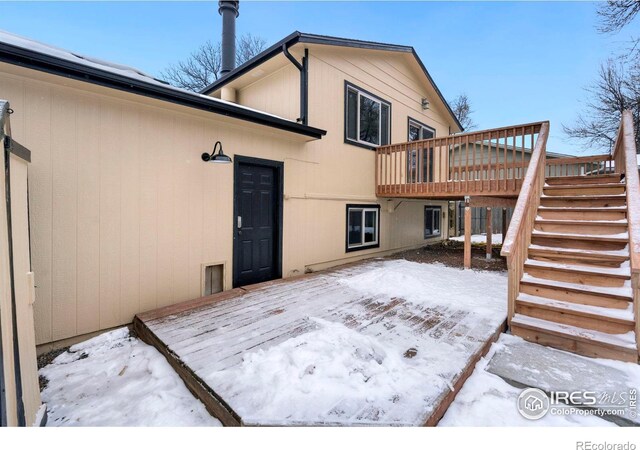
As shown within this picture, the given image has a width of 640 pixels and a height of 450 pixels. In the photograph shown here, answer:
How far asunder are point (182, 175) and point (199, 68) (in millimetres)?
16473

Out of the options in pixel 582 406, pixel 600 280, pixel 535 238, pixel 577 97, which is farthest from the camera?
pixel 577 97

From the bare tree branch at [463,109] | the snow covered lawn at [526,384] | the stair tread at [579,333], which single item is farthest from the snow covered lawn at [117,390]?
the bare tree branch at [463,109]

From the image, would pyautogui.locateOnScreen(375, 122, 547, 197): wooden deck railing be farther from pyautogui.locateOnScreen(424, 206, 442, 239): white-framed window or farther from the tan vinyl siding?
pyautogui.locateOnScreen(424, 206, 442, 239): white-framed window

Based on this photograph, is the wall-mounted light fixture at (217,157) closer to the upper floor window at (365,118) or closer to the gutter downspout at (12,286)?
the gutter downspout at (12,286)

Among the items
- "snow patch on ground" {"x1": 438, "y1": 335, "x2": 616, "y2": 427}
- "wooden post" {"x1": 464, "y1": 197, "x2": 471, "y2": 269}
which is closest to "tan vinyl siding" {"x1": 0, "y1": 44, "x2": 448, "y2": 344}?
"wooden post" {"x1": 464, "y1": 197, "x2": 471, "y2": 269}

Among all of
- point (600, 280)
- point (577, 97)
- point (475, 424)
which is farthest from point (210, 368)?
point (577, 97)

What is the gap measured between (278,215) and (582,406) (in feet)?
13.8

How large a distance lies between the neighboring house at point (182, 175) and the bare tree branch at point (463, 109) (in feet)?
52.0

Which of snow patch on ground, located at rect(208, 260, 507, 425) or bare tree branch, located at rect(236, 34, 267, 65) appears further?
bare tree branch, located at rect(236, 34, 267, 65)

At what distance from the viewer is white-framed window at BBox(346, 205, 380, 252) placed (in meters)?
6.59

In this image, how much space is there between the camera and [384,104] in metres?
7.42

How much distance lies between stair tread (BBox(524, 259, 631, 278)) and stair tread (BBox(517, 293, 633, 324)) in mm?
372

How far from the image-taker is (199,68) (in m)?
16.9

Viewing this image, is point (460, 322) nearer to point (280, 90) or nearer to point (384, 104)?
point (280, 90)
